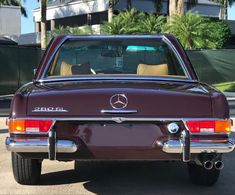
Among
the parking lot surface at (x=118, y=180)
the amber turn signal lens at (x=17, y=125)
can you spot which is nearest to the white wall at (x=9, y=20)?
the parking lot surface at (x=118, y=180)

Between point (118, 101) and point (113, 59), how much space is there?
5.71 feet

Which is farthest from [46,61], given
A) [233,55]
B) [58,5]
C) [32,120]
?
[58,5]

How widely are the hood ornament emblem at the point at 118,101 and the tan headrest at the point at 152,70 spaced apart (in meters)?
1.34

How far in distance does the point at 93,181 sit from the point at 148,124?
1636 mm

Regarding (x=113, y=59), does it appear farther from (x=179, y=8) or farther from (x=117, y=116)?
(x=179, y=8)

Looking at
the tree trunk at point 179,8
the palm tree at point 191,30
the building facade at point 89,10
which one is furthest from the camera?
the building facade at point 89,10

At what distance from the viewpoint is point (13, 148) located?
15.8ft

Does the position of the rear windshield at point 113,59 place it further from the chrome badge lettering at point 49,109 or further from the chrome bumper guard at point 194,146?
the chrome bumper guard at point 194,146

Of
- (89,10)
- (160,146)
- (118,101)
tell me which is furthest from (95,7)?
(160,146)

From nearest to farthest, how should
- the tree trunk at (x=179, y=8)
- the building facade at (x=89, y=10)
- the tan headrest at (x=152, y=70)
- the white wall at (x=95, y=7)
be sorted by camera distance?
the tan headrest at (x=152, y=70), the tree trunk at (x=179, y=8), the white wall at (x=95, y=7), the building facade at (x=89, y=10)

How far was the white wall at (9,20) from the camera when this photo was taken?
155 feet

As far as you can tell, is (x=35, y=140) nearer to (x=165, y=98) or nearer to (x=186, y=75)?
(x=165, y=98)

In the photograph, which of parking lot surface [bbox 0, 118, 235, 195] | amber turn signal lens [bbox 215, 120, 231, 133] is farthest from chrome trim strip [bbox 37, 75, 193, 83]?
parking lot surface [bbox 0, 118, 235, 195]

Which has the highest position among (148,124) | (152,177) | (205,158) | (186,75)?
(186,75)
